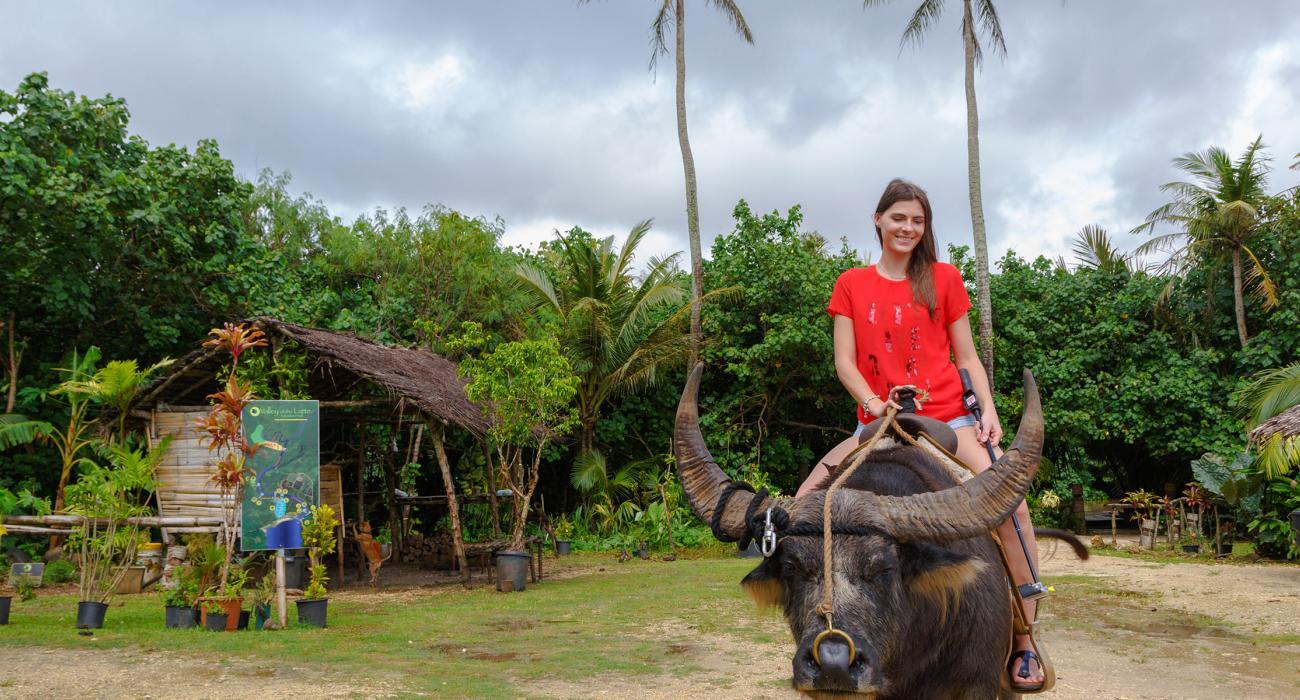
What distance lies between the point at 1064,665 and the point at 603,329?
11.4 metres

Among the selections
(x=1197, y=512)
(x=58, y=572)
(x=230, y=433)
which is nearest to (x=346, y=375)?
(x=58, y=572)

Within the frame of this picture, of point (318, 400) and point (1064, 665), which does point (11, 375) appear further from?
point (1064, 665)

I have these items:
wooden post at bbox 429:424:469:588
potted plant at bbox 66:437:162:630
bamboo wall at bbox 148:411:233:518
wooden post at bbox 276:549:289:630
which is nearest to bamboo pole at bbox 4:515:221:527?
bamboo wall at bbox 148:411:233:518

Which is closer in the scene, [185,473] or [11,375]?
[185,473]

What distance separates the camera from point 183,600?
8.27m

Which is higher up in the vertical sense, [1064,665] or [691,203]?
[691,203]

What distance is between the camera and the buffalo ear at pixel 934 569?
2615mm

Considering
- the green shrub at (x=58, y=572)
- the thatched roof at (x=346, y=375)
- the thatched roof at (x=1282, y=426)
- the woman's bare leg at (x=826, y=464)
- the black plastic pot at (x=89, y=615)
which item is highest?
the thatched roof at (x=346, y=375)

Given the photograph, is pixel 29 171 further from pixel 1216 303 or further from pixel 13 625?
pixel 1216 303

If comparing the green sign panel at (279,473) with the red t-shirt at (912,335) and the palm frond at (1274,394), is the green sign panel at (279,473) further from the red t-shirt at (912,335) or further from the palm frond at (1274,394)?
the palm frond at (1274,394)

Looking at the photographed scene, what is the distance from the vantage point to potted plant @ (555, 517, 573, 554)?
15859 millimetres

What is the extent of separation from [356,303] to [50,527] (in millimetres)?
7629

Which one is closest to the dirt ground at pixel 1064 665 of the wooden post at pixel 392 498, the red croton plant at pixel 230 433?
the red croton plant at pixel 230 433

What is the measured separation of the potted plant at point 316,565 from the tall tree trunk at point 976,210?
463 inches
